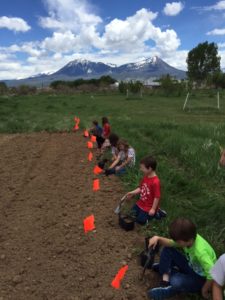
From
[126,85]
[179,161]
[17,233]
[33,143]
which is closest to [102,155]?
[179,161]

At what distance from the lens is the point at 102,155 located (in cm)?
845

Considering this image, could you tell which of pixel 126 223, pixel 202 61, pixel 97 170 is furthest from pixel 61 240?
pixel 202 61

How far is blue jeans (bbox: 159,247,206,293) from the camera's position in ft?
10.3

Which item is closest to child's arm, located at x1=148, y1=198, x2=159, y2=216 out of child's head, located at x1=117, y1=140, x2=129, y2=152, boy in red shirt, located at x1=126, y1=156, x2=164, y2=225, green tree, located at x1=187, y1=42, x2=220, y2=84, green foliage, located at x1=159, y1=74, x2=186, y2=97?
boy in red shirt, located at x1=126, y1=156, x2=164, y2=225

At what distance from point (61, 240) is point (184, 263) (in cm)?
160

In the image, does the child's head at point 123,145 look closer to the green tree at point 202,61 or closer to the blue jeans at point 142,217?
the blue jeans at point 142,217

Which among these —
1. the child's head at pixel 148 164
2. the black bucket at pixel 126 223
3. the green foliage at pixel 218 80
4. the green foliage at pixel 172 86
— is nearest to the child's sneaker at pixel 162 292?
the black bucket at pixel 126 223

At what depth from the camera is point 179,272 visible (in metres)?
3.41

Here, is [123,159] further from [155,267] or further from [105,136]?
[155,267]

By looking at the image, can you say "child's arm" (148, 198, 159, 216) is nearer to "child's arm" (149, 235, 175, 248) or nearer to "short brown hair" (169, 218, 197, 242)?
"child's arm" (149, 235, 175, 248)

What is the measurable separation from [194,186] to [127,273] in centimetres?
236

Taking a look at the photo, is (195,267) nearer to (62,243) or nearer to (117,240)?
(117,240)

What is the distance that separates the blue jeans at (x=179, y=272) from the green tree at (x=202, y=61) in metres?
58.1

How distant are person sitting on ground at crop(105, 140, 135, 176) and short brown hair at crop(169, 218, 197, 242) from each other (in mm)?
3516
